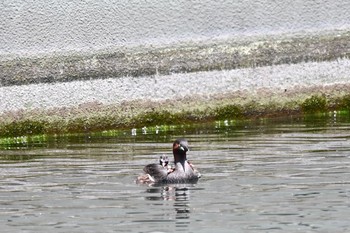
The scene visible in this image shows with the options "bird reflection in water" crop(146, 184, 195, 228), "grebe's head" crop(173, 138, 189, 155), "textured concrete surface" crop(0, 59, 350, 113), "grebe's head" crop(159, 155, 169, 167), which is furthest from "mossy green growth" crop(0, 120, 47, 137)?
"bird reflection in water" crop(146, 184, 195, 228)

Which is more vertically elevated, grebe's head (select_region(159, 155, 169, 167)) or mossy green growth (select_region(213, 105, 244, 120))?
mossy green growth (select_region(213, 105, 244, 120))

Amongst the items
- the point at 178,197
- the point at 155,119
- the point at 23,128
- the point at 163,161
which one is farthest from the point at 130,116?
the point at 178,197

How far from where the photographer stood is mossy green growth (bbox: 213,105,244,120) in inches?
846

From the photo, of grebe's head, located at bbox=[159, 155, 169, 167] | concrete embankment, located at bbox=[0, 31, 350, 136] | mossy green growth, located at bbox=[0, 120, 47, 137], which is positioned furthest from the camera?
concrete embankment, located at bbox=[0, 31, 350, 136]

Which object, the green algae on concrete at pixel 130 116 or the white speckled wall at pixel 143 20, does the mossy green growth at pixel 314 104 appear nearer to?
the green algae on concrete at pixel 130 116

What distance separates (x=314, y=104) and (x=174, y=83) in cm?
221

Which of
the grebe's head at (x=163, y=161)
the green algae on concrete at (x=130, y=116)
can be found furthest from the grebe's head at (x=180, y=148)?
the green algae on concrete at (x=130, y=116)

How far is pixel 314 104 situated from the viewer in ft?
72.0

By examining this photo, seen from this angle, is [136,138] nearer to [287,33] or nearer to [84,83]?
[84,83]

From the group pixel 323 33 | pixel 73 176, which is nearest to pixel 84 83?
pixel 323 33

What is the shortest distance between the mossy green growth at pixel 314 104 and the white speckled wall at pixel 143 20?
126cm

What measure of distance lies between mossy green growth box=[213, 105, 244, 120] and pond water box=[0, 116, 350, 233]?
0.85 metres

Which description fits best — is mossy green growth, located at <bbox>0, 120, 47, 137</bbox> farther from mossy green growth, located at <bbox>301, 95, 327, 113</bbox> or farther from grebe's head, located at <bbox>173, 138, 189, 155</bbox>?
grebe's head, located at <bbox>173, 138, 189, 155</bbox>

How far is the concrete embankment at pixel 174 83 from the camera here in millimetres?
21109
